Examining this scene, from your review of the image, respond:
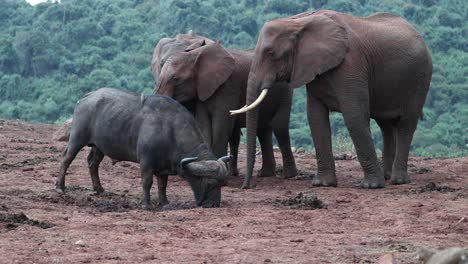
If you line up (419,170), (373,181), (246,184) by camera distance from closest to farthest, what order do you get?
1. (373,181)
2. (246,184)
3. (419,170)

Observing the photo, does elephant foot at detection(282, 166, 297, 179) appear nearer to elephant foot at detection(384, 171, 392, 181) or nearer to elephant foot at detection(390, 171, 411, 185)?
elephant foot at detection(384, 171, 392, 181)

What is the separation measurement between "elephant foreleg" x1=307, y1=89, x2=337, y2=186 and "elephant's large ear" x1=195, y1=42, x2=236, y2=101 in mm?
1251

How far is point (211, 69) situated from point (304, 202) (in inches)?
140

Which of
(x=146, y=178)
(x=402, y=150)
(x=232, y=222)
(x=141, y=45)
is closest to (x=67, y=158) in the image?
(x=146, y=178)

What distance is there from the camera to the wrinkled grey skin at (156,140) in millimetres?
11805

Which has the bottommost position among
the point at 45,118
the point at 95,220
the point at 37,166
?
the point at 45,118

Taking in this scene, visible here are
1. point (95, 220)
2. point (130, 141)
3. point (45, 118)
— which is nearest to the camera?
point (95, 220)

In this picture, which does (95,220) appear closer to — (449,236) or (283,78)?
(449,236)

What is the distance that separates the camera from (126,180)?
1511cm

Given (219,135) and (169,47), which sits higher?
(169,47)

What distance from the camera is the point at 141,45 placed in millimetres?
46844

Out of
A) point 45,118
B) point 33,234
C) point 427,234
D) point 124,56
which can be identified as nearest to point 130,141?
point 33,234

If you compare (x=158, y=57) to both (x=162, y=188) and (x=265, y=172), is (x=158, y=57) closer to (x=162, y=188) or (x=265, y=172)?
(x=265, y=172)

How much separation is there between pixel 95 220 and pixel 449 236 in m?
3.29
